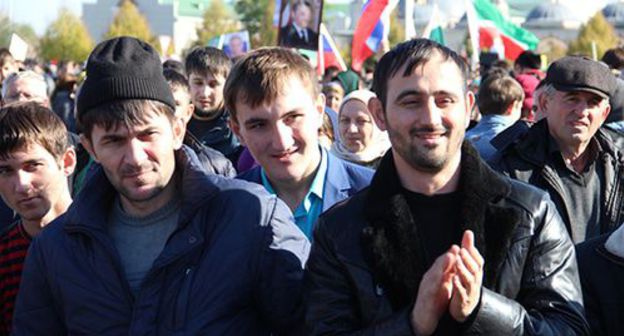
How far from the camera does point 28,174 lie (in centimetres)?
407

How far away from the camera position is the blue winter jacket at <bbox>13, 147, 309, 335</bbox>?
10.1ft

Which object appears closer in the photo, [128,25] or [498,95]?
[498,95]

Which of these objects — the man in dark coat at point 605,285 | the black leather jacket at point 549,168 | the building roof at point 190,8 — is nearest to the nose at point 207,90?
the black leather jacket at point 549,168

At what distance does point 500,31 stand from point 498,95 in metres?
12.0

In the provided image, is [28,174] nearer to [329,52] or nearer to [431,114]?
[431,114]

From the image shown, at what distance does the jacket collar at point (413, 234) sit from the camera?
285 cm

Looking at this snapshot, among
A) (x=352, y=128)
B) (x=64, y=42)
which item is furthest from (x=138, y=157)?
(x=64, y=42)

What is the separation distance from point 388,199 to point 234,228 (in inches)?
20.1

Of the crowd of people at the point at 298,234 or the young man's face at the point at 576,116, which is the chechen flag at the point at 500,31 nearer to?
the young man's face at the point at 576,116

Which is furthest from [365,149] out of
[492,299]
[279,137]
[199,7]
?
[199,7]

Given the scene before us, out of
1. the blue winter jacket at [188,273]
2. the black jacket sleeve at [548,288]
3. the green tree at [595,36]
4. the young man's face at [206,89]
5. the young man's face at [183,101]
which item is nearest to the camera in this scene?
the black jacket sleeve at [548,288]

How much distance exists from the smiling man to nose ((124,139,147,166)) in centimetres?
100

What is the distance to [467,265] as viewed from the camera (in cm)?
259

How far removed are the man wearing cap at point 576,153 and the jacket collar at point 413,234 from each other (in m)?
2.37
